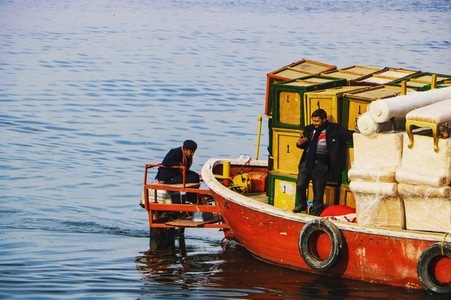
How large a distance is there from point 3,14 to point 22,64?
18751mm

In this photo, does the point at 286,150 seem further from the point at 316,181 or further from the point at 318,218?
the point at 318,218

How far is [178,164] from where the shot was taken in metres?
18.0

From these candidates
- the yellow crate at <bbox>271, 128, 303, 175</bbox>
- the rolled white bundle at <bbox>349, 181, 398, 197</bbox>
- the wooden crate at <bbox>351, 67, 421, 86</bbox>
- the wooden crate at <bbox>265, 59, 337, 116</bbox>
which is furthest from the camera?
the wooden crate at <bbox>265, 59, 337, 116</bbox>

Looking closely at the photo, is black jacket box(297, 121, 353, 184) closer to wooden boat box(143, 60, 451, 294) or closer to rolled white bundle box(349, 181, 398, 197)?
wooden boat box(143, 60, 451, 294)

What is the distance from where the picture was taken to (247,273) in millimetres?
17094

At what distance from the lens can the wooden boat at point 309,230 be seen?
48.3ft

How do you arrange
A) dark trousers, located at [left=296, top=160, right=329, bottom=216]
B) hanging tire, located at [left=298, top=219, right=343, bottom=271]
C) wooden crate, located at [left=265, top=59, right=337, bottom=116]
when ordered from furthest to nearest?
wooden crate, located at [left=265, top=59, right=337, bottom=116] < dark trousers, located at [left=296, top=160, right=329, bottom=216] < hanging tire, located at [left=298, top=219, right=343, bottom=271]

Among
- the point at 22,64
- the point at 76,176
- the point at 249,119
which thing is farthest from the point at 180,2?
the point at 76,176

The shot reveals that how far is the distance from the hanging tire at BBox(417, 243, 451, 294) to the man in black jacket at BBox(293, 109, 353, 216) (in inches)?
76.3

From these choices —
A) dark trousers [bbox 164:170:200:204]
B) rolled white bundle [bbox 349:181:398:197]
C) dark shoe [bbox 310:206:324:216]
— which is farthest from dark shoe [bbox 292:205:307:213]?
dark trousers [bbox 164:170:200:204]

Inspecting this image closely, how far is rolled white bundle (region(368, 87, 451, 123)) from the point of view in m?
14.7

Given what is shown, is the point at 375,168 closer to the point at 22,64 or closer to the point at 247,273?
the point at 247,273

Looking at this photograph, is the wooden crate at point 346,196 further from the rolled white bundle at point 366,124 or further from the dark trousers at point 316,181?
the rolled white bundle at point 366,124

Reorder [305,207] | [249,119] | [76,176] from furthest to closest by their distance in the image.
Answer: [249,119], [76,176], [305,207]
